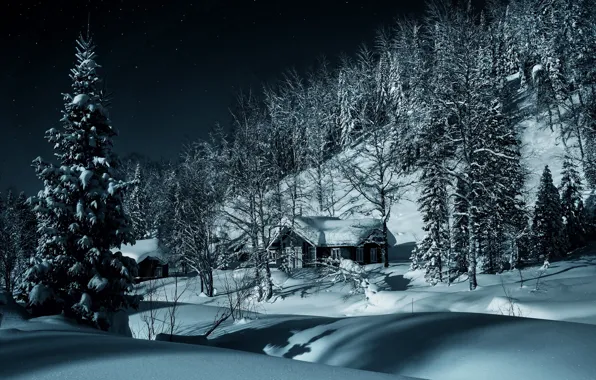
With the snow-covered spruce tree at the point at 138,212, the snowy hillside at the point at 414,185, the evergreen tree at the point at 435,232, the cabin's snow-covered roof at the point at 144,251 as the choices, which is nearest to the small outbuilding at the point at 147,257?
the cabin's snow-covered roof at the point at 144,251

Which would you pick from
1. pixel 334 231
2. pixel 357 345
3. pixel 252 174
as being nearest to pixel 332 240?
pixel 334 231

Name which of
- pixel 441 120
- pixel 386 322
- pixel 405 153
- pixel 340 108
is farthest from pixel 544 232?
pixel 340 108

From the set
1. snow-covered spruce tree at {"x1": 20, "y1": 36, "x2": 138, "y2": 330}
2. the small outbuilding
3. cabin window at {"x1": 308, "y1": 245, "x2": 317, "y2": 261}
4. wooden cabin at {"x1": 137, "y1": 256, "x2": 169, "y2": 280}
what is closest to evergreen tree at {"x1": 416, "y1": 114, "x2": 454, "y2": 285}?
cabin window at {"x1": 308, "y1": 245, "x2": 317, "y2": 261}

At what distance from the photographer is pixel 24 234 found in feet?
153

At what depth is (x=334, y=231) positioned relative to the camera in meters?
34.5

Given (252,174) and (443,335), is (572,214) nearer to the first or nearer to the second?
(252,174)

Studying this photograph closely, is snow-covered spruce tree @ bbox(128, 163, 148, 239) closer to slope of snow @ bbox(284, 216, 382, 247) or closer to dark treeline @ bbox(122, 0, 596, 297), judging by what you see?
dark treeline @ bbox(122, 0, 596, 297)

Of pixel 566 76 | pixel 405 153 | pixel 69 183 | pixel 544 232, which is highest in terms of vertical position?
pixel 566 76

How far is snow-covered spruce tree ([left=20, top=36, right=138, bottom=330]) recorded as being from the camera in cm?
1175

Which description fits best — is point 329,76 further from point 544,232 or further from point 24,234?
point 24,234

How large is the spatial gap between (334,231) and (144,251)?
24084 millimetres

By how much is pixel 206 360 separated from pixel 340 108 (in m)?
62.3

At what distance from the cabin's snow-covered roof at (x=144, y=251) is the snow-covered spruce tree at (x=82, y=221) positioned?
111ft

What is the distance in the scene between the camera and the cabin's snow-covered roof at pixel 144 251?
44344mm
